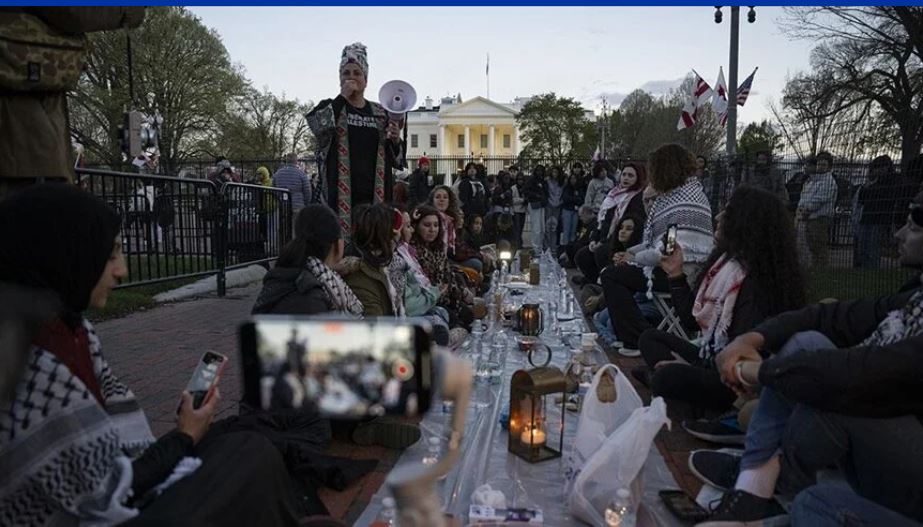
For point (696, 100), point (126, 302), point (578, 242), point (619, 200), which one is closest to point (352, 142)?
point (126, 302)

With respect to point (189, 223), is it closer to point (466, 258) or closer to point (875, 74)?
point (466, 258)

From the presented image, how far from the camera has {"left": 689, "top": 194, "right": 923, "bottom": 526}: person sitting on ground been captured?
82.7 inches

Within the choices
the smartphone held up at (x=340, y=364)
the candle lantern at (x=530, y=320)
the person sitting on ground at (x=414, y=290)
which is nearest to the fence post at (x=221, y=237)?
the person sitting on ground at (x=414, y=290)

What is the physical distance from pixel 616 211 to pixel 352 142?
11.5ft

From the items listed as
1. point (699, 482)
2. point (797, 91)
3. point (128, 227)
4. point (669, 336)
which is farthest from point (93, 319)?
point (797, 91)

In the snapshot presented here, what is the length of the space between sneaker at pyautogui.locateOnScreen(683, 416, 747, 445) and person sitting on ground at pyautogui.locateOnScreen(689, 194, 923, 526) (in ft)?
3.16

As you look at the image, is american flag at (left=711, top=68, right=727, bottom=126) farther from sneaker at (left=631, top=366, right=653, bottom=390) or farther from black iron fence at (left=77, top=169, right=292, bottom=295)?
sneaker at (left=631, top=366, right=653, bottom=390)

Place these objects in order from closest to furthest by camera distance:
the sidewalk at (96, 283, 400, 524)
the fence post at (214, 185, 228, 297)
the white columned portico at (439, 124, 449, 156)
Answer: the sidewalk at (96, 283, 400, 524), the fence post at (214, 185, 228, 297), the white columned portico at (439, 124, 449, 156)

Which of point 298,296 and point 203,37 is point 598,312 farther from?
point 203,37

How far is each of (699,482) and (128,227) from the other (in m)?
5.43

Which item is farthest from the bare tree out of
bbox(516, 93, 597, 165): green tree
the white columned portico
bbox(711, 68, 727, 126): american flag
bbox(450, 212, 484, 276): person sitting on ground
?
the white columned portico

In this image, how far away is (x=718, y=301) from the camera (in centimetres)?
379

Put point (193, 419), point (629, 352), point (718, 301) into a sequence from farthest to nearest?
point (629, 352)
point (718, 301)
point (193, 419)

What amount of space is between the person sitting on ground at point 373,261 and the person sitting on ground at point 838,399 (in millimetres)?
2098
